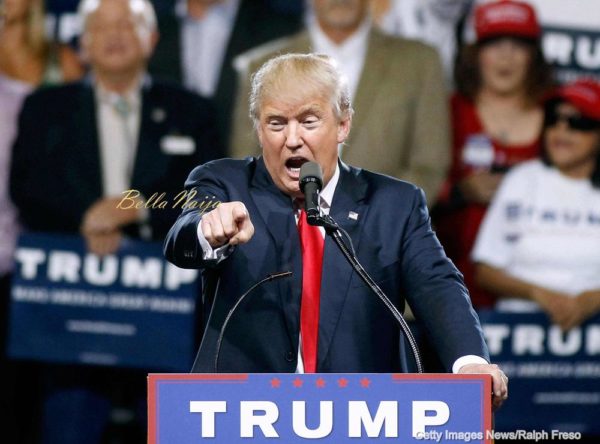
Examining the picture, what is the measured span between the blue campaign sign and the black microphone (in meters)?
2.64

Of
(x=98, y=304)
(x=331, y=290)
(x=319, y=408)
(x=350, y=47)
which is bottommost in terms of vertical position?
(x=98, y=304)

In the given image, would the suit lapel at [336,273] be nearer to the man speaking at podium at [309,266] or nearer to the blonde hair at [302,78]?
the man speaking at podium at [309,266]

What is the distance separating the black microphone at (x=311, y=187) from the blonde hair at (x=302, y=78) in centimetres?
23

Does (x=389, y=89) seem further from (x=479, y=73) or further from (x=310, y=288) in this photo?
(x=310, y=288)

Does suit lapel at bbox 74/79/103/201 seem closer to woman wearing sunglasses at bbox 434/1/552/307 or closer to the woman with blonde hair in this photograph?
the woman with blonde hair

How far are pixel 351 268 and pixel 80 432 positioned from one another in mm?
2656

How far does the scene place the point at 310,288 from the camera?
233 centimetres

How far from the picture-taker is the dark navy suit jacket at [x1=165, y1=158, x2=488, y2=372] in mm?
2287

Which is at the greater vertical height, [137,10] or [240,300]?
[137,10]

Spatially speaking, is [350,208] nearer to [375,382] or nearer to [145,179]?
[375,382]

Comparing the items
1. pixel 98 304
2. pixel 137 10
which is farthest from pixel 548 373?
pixel 137 10

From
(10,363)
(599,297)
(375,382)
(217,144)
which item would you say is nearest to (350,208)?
(375,382)

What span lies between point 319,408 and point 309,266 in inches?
18.6

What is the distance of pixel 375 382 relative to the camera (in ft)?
6.35
